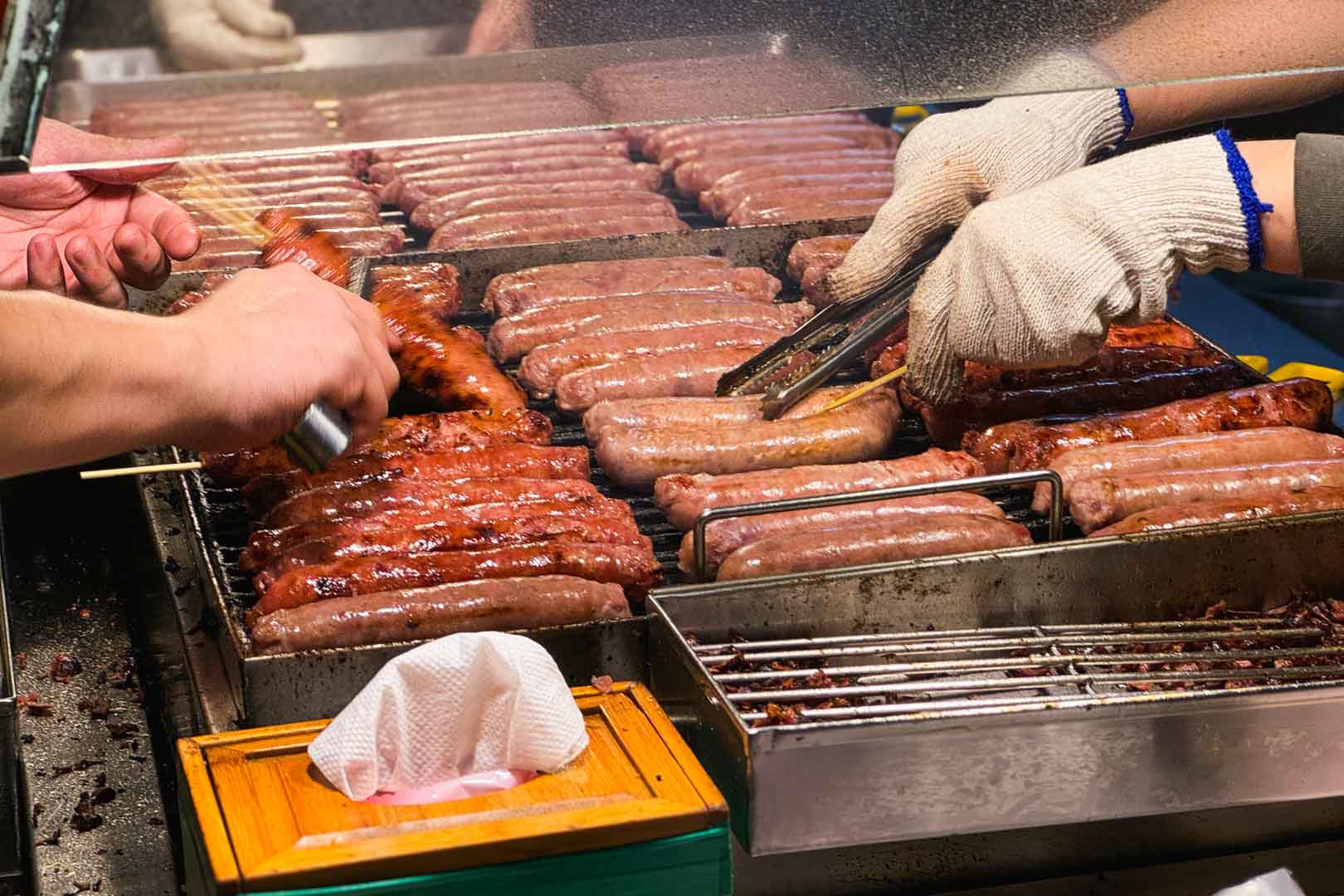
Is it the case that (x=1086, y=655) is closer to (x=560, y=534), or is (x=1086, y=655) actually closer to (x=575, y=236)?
(x=560, y=534)

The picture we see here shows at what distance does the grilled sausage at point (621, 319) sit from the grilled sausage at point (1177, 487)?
5.15 ft

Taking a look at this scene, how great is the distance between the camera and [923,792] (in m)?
3.05

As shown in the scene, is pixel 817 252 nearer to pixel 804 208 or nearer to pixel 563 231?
pixel 804 208

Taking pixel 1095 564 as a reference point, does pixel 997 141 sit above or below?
above

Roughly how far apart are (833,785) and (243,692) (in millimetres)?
1372

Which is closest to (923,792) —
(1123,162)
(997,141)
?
(1123,162)

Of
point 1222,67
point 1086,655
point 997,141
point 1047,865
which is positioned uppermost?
point 1222,67

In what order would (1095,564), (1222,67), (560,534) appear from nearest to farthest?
1. (1222,67)
2. (1095,564)
3. (560,534)

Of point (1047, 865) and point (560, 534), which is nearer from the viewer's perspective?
point (1047, 865)

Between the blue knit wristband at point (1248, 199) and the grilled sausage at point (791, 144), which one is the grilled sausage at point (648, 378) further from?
the grilled sausage at point (791, 144)

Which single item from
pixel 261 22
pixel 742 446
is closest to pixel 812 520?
pixel 742 446

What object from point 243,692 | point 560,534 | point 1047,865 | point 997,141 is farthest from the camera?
point 997,141

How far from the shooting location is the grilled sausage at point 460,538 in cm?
399

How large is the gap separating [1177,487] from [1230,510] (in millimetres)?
204
